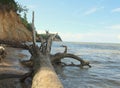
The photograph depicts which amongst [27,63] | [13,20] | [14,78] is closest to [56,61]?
[27,63]

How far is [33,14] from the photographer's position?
502 inches

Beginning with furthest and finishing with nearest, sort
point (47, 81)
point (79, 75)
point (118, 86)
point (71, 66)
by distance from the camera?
point (71, 66) < point (79, 75) < point (118, 86) < point (47, 81)

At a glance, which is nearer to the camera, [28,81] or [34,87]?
[34,87]

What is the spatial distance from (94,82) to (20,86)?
13.3 feet

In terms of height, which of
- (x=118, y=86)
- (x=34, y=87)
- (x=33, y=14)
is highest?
(x=33, y=14)

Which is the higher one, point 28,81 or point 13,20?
point 13,20

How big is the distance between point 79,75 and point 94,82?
7.25 ft

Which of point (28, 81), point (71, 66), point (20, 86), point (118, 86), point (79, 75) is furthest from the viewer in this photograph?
point (71, 66)

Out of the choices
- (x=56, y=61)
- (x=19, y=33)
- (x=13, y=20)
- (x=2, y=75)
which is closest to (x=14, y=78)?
(x=2, y=75)

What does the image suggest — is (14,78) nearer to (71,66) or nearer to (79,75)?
(79,75)

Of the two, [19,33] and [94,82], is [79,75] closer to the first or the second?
[94,82]

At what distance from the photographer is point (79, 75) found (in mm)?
14938

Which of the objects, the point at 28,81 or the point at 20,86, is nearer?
the point at 20,86

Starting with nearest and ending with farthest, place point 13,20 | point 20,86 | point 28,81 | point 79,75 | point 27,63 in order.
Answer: point 20,86 < point 28,81 < point 79,75 < point 27,63 < point 13,20
